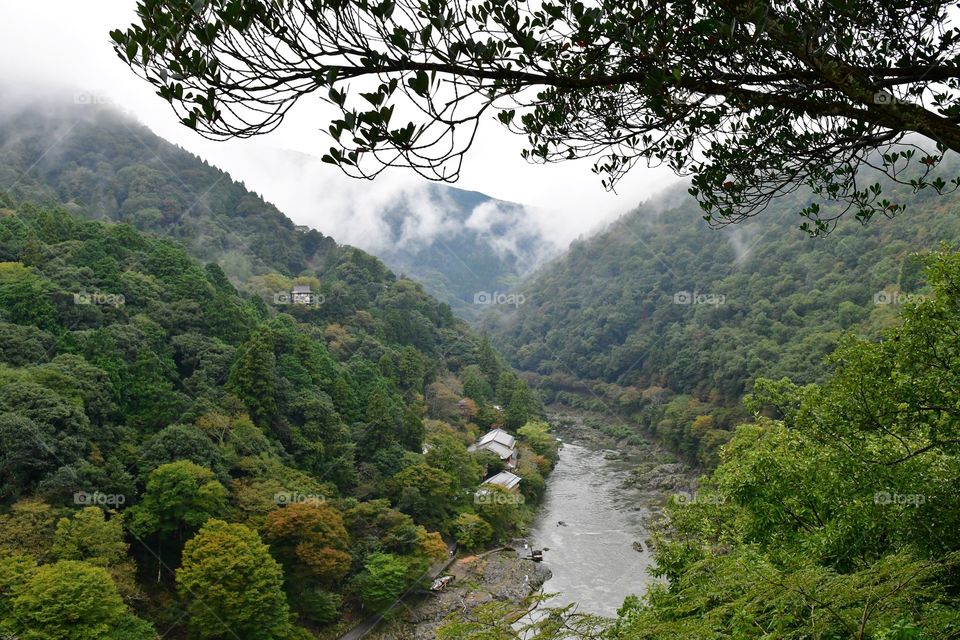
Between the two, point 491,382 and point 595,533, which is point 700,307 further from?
point 595,533

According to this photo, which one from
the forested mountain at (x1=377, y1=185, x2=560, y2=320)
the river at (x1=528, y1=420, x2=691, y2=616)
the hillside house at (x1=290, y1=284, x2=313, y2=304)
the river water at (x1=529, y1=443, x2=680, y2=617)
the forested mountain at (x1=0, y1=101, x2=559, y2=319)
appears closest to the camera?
the river water at (x1=529, y1=443, x2=680, y2=617)

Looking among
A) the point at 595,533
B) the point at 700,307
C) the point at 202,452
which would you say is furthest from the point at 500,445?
the point at 700,307

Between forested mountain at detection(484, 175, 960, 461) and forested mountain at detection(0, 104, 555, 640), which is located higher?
forested mountain at detection(484, 175, 960, 461)

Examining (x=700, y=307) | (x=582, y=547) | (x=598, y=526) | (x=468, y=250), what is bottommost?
(x=582, y=547)

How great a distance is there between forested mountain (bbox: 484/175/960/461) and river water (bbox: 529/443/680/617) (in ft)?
16.2

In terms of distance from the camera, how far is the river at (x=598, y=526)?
62.8ft

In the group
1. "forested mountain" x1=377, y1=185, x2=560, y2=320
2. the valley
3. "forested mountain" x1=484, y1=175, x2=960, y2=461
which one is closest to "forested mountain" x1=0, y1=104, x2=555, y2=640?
the valley

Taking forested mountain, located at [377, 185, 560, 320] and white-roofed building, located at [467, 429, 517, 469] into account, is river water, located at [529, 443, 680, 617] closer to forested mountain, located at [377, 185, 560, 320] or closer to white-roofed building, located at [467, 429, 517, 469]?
white-roofed building, located at [467, 429, 517, 469]

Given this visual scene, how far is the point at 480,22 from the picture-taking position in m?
3.12

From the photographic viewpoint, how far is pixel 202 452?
17500 millimetres

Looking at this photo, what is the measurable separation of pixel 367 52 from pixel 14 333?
19.9 metres

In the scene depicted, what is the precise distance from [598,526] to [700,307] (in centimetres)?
3096

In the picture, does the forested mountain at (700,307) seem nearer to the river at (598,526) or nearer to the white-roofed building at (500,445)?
the river at (598,526)

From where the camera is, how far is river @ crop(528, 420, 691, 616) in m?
19.1
